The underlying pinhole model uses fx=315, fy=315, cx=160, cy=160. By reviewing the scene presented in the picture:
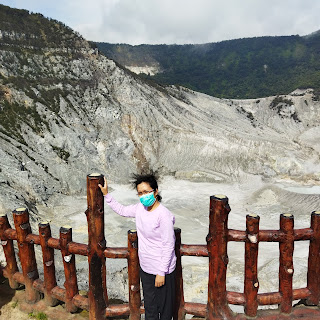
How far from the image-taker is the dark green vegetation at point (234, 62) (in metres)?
103

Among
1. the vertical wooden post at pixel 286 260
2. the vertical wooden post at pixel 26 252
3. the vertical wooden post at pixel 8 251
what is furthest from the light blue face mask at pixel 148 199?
the vertical wooden post at pixel 8 251

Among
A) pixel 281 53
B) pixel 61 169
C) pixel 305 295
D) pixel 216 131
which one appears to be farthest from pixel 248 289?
pixel 281 53

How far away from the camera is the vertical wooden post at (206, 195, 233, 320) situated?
13.8 ft

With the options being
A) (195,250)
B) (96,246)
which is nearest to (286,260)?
(195,250)

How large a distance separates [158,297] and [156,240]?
0.79 metres

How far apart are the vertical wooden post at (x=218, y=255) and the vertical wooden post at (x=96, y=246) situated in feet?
5.14

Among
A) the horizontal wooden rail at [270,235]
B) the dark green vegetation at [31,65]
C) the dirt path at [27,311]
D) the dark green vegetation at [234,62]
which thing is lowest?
the dirt path at [27,311]

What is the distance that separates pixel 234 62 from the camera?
411 ft

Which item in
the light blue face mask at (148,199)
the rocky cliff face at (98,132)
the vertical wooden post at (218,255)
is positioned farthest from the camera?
the rocky cliff face at (98,132)

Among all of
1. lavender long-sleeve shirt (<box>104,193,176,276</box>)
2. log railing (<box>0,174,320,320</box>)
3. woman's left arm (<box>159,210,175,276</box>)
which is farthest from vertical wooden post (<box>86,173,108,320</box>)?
woman's left arm (<box>159,210,175,276</box>)

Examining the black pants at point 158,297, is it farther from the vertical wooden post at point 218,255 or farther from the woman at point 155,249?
the vertical wooden post at point 218,255

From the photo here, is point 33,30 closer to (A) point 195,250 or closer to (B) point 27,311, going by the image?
(B) point 27,311

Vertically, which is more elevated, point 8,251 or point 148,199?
point 148,199

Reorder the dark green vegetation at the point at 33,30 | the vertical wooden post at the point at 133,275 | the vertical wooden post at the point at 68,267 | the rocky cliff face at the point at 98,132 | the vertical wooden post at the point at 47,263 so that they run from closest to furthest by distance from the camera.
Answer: the vertical wooden post at the point at 133,275
the vertical wooden post at the point at 68,267
the vertical wooden post at the point at 47,263
the rocky cliff face at the point at 98,132
the dark green vegetation at the point at 33,30
